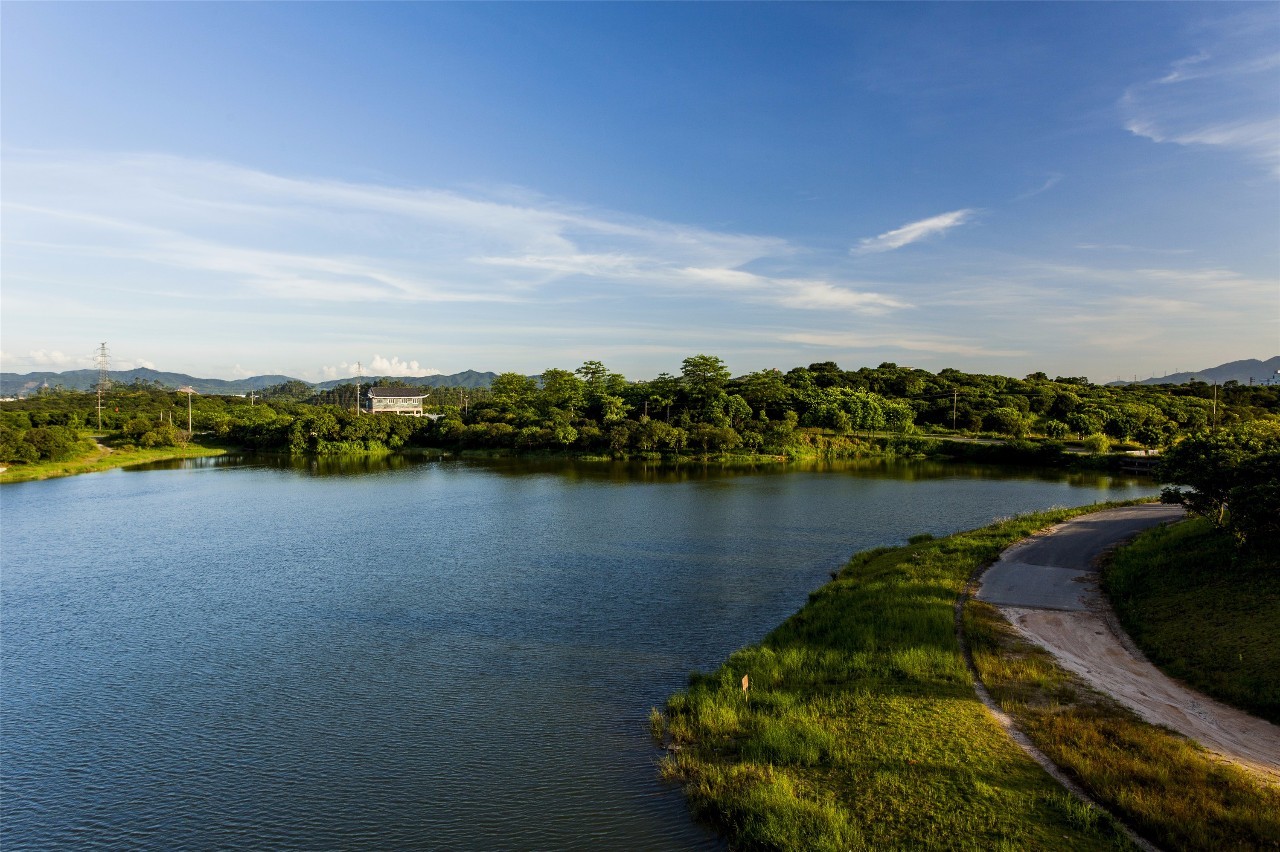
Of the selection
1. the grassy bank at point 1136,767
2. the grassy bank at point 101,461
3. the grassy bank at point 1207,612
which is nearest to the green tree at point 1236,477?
the grassy bank at point 1207,612

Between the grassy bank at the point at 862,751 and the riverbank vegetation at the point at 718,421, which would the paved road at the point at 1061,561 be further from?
the riverbank vegetation at the point at 718,421

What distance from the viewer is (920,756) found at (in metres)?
10.5

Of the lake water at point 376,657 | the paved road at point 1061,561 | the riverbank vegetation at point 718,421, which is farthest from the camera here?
the riverbank vegetation at point 718,421

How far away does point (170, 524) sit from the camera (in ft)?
115

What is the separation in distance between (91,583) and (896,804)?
28.0 metres

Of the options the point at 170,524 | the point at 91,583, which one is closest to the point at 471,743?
the point at 91,583

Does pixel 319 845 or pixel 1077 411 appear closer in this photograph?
pixel 319 845

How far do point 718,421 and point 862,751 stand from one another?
63.4 metres

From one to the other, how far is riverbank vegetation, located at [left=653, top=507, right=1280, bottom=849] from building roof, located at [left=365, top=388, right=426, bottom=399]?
367ft

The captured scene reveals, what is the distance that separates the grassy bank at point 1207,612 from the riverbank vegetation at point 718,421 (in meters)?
47.3

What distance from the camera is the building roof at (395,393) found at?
382 feet

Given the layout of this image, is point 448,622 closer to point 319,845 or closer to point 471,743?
point 471,743

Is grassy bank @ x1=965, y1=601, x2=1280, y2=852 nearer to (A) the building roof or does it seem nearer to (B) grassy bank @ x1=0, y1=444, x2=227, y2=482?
(B) grassy bank @ x1=0, y1=444, x2=227, y2=482

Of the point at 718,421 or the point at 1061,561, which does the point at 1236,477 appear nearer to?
the point at 1061,561
